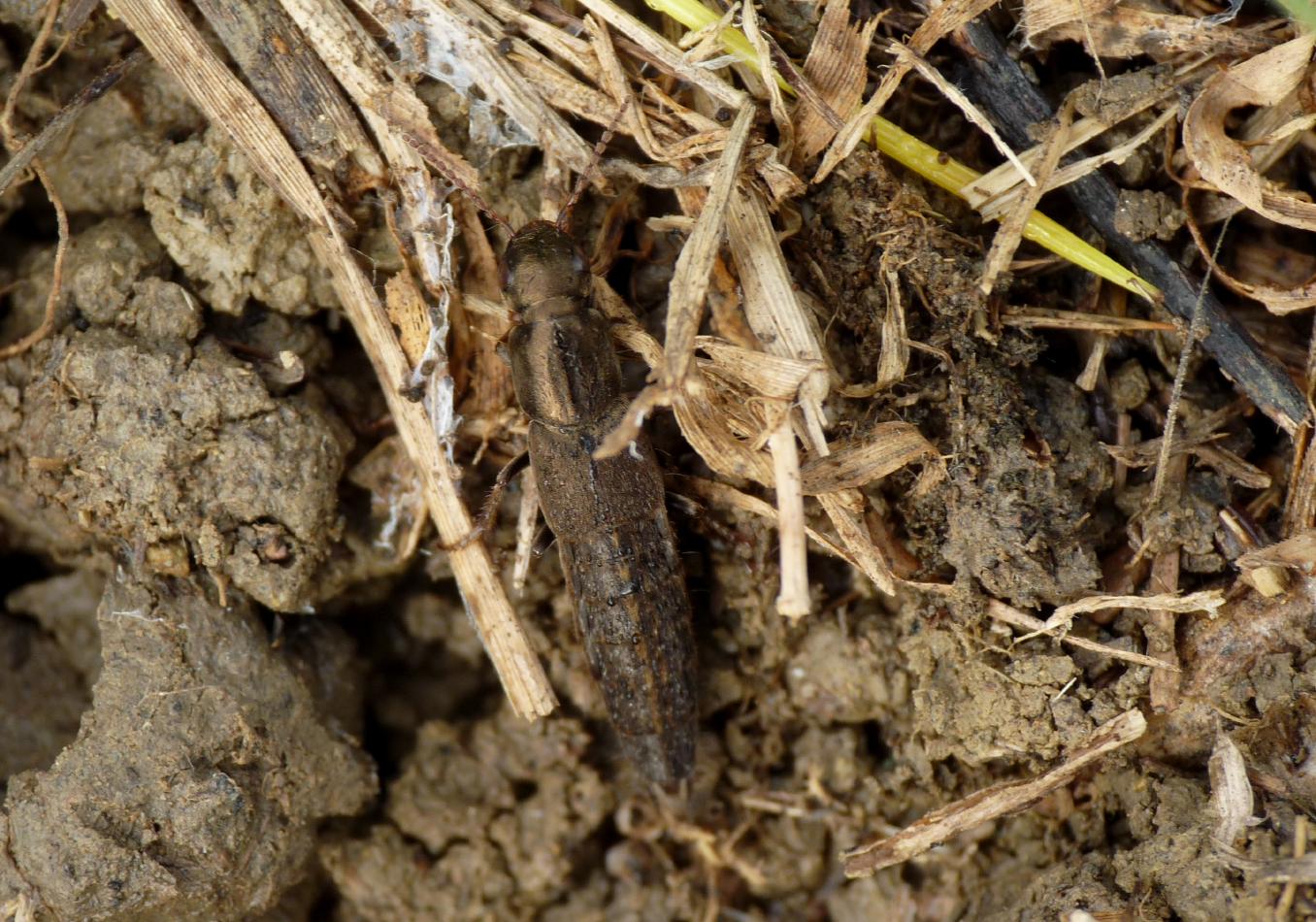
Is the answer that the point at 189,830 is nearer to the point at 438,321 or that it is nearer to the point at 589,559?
the point at 589,559

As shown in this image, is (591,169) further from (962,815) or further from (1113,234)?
(962,815)

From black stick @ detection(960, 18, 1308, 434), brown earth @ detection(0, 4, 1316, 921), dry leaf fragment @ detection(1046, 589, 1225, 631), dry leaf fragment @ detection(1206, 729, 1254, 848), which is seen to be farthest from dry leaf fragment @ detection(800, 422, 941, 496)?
dry leaf fragment @ detection(1206, 729, 1254, 848)

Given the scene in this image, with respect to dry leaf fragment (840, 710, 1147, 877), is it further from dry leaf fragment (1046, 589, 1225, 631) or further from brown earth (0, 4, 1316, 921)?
dry leaf fragment (1046, 589, 1225, 631)

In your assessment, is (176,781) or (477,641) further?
(477,641)

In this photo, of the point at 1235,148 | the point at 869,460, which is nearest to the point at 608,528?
the point at 869,460

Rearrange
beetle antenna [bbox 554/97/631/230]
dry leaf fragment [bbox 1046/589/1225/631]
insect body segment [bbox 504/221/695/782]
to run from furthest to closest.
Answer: insect body segment [bbox 504/221/695/782] < beetle antenna [bbox 554/97/631/230] < dry leaf fragment [bbox 1046/589/1225/631]

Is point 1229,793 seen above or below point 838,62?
below

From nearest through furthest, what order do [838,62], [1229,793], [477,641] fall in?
[1229,793] → [838,62] → [477,641]
